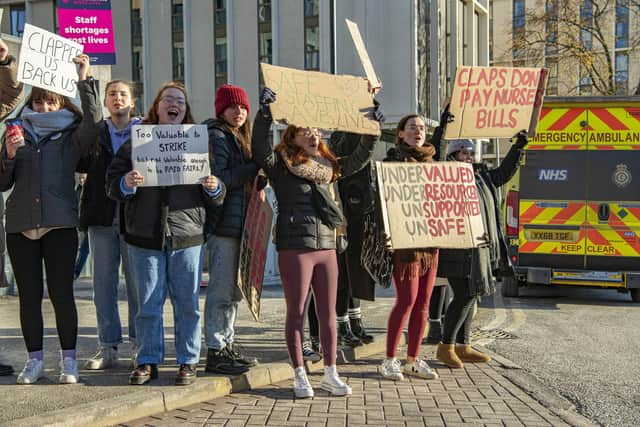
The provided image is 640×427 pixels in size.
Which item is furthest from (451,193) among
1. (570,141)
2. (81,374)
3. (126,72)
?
(126,72)

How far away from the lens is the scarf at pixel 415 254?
18.9 feet

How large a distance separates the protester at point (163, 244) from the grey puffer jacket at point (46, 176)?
0.30 m

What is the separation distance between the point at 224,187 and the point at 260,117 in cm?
55

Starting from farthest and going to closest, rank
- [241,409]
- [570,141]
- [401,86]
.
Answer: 1. [401,86]
2. [570,141]
3. [241,409]

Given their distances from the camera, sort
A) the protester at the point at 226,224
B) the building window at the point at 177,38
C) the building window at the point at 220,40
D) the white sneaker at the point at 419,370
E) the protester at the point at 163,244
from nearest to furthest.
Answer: the protester at the point at 163,244 → the protester at the point at 226,224 → the white sneaker at the point at 419,370 → the building window at the point at 220,40 → the building window at the point at 177,38

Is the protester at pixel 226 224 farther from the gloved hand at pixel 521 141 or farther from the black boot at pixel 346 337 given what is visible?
the gloved hand at pixel 521 141

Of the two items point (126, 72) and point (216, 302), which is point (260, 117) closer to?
point (216, 302)

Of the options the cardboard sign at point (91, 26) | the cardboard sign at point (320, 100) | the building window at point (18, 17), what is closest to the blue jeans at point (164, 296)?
the cardboard sign at point (320, 100)

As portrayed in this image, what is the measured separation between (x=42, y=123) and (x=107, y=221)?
0.85 m

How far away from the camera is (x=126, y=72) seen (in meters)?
38.1

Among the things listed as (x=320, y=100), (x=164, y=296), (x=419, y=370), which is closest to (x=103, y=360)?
(x=164, y=296)

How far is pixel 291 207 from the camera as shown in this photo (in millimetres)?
5215

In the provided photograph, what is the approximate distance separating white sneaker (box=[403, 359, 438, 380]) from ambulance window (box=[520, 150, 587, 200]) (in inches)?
240

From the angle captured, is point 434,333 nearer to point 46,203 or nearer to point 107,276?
point 107,276
